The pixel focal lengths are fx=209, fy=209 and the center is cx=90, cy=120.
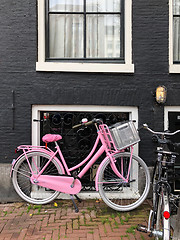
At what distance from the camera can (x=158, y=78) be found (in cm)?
385

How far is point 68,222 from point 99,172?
84 centimetres

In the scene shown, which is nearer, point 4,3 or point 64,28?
point 4,3

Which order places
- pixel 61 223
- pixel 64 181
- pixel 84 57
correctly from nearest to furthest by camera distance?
pixel 61 223 → pixel 64 181 → pixel 84 57

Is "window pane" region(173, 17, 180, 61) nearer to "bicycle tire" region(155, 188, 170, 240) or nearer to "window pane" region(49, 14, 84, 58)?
"window pane" region(49, 14, 84, 58)

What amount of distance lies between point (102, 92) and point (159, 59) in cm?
122

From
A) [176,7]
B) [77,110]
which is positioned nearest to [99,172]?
[77,110]

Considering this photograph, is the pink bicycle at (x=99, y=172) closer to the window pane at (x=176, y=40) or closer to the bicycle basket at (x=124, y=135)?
the bicycle basket at (x=124, y=135)

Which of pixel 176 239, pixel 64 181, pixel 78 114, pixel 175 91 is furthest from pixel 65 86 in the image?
pixel 176 239

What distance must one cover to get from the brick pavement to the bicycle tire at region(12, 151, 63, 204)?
0.16m

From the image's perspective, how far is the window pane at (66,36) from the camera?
4.04 m

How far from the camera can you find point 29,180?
3.72m

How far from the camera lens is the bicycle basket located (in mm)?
3166

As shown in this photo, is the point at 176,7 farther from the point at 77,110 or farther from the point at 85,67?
the point at 77,110

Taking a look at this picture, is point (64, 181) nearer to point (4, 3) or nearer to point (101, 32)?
point (101, 32)
